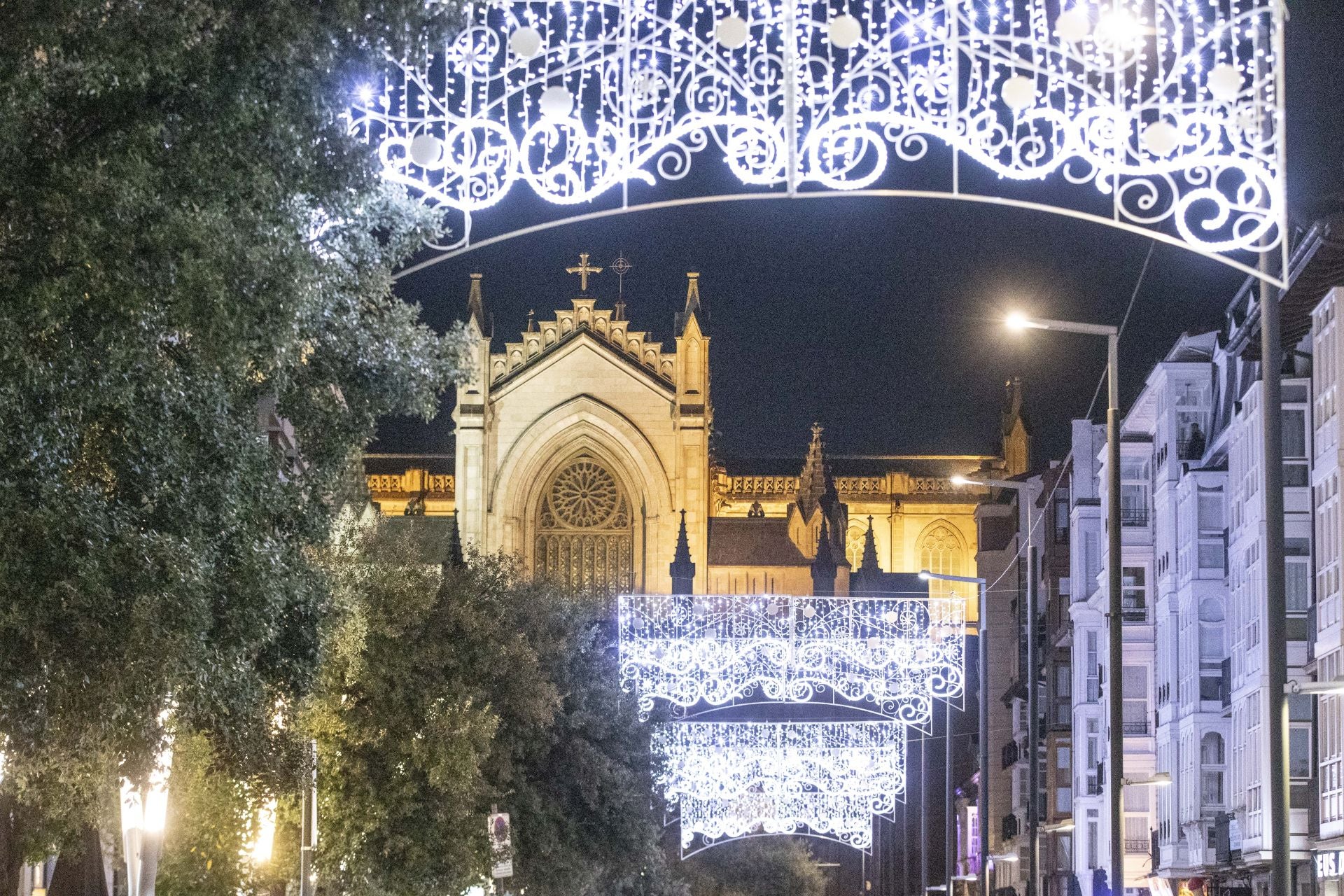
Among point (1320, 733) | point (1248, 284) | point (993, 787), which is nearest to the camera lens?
point (1320, 733)

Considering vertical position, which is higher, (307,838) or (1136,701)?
(1136,701)

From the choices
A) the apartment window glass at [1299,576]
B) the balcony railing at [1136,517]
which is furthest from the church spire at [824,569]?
the apartment window glass at [1299,576]

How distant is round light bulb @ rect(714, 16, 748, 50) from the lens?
1409 centimetres

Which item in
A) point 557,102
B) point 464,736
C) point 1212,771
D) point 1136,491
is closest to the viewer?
point 557,102

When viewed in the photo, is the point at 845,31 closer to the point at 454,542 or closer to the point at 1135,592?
the point at 1135,592

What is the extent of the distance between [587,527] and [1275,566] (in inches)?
3348

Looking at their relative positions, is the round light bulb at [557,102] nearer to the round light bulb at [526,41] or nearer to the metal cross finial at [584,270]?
the round light bulb at [526,41]

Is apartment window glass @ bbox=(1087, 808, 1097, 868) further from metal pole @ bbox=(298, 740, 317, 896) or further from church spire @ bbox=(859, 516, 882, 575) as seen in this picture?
church spire @ bbox=(859, 516, 882, 575)

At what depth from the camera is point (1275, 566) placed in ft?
53.0

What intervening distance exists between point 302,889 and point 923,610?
30162 millimetres

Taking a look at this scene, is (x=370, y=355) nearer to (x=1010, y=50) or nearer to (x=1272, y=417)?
(x=1010, y=50)

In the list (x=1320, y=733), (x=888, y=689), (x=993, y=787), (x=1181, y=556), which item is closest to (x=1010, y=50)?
(x=1320, y=733)

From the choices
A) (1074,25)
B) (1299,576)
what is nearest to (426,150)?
(1074,25)

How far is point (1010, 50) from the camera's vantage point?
48.8ft
